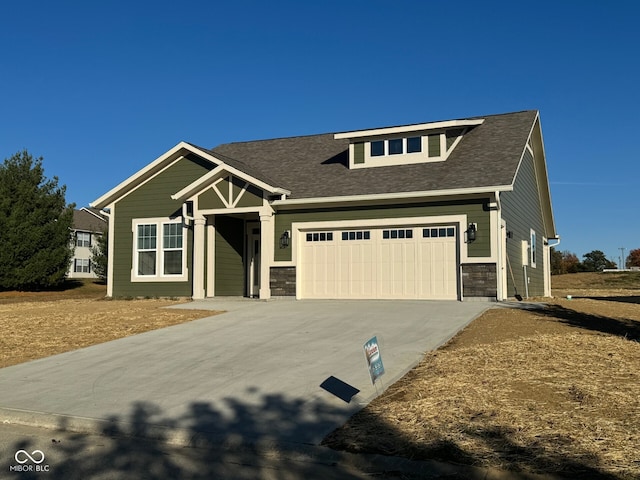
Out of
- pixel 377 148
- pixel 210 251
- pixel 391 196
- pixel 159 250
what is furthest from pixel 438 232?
pixel 159 250

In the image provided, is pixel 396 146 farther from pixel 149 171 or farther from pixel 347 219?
pixel 149 171

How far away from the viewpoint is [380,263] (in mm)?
17156

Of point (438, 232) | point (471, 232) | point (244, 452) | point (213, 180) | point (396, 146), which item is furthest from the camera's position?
point (396, 146)

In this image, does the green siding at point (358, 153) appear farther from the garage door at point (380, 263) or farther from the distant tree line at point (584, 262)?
the distant tree line at point (584, 262)

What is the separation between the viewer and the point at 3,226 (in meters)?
28.9

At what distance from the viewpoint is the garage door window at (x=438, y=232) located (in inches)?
647

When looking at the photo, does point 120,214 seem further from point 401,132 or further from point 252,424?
point 252,424

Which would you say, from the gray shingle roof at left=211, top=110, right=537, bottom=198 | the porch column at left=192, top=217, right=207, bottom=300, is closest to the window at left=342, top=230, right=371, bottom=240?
the gray shingle roof at left=211, top=110, right=537, bottom=198

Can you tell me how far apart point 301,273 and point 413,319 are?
583cm

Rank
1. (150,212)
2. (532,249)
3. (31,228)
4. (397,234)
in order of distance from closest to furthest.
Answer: (397,234), (150,212), (532,249), (31,228)

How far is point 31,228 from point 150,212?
12816 mm

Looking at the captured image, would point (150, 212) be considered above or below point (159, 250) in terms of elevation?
above

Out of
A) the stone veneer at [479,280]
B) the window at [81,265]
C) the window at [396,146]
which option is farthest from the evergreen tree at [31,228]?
the window at [81,265]

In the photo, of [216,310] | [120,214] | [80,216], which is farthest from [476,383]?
[80,216]
